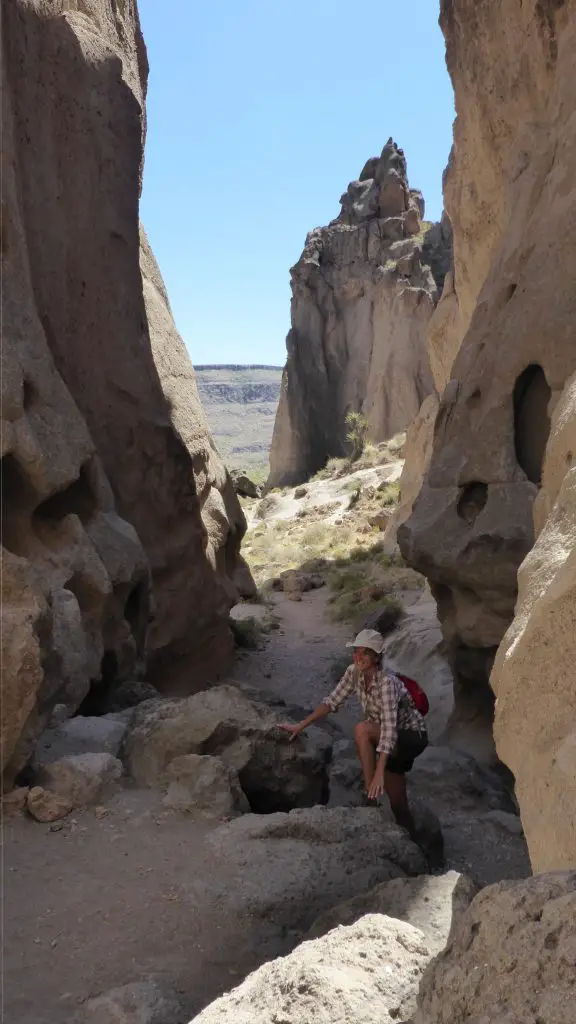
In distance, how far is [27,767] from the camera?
441 centimetres

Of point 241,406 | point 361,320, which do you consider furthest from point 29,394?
point 241,406

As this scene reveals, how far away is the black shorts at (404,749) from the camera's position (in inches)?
185

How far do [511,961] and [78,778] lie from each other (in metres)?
3.20

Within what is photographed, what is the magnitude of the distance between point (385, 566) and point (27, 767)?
42.0ft

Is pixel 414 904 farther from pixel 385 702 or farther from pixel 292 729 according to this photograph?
pixel 292 729

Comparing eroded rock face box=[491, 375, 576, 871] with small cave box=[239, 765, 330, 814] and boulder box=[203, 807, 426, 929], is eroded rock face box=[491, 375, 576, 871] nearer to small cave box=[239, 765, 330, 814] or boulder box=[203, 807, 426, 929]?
boulder box=[203, 807, 426, 929]

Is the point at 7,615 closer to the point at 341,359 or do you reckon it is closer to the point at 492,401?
the point at 492,401

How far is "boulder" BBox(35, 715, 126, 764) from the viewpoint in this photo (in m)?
4.92

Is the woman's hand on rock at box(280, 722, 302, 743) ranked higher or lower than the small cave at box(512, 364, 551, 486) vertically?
lower

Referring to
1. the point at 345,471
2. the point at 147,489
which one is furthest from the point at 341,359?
the point at 147,489

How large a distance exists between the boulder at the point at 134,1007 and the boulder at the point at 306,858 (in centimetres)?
74

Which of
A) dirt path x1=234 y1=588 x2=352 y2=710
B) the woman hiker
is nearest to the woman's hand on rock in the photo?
the woman hiker

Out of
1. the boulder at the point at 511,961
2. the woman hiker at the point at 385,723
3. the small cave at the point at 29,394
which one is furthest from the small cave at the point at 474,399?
the boulder at the point at 511,961

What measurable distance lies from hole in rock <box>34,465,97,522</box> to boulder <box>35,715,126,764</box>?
165 centimetres
